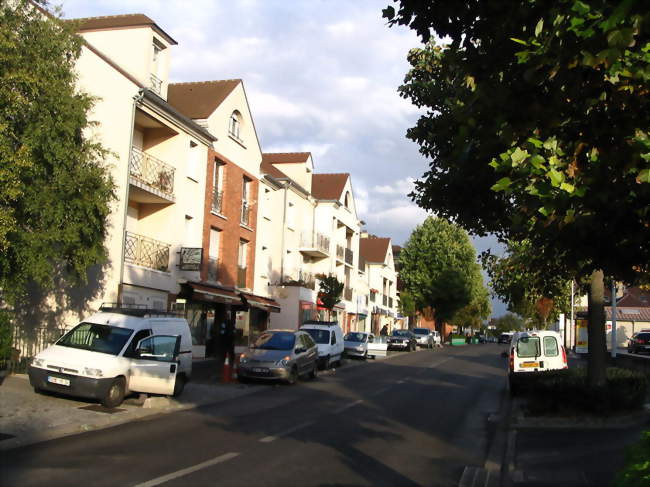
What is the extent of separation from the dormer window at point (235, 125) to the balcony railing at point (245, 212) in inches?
123

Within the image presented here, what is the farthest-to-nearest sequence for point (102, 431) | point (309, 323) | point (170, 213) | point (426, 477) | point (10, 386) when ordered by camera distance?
point (309, 323) → point (170, 213) → point (10, 386) → point (102, 431) → point (426, 477)

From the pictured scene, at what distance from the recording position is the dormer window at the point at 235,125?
3042 centimetres

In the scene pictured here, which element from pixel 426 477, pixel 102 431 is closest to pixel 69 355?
pixel 102 431

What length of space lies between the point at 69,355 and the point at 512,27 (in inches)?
451

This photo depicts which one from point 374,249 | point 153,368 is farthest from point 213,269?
point 374,249

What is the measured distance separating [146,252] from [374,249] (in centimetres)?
5009

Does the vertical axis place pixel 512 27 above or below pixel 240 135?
below

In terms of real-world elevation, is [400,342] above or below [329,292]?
below

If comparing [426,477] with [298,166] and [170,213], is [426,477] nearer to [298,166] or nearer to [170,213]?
[170,213]

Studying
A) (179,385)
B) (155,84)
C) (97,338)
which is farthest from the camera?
(155,84)

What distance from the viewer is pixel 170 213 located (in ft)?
84.1

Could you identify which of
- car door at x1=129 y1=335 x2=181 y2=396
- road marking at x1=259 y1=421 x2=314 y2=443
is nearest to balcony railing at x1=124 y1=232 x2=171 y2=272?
car door at x1=129 y1=335 x2=181 y2=396

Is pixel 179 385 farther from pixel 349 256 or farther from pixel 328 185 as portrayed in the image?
pixel 349 256

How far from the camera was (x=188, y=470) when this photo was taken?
862 centimetres
